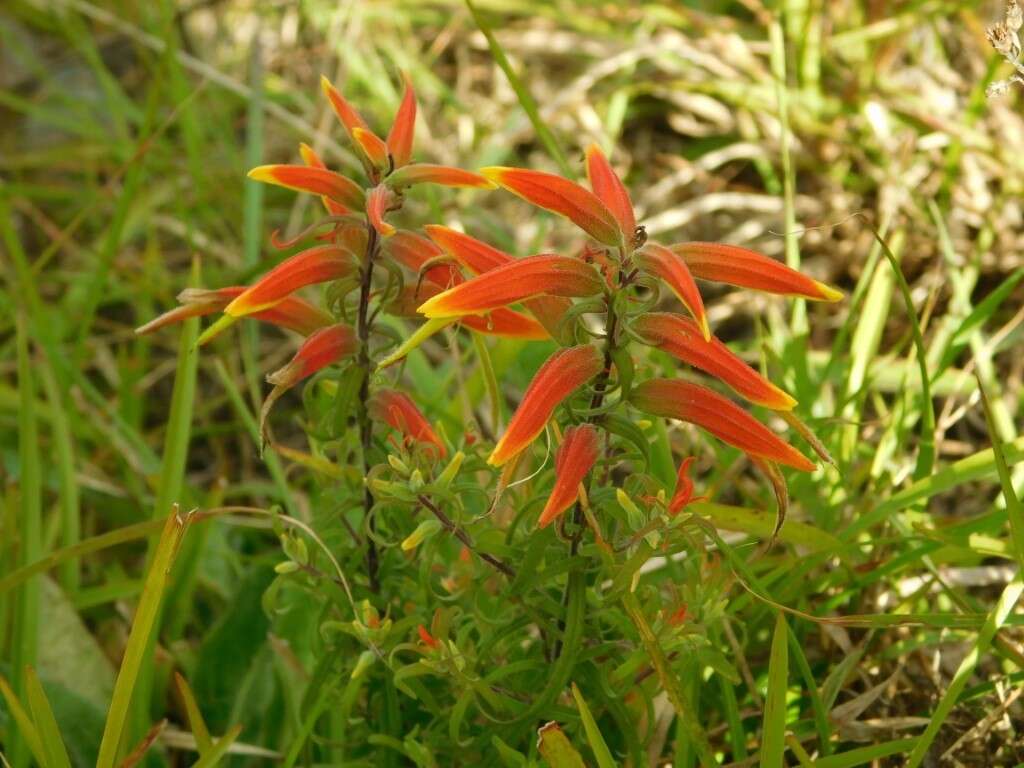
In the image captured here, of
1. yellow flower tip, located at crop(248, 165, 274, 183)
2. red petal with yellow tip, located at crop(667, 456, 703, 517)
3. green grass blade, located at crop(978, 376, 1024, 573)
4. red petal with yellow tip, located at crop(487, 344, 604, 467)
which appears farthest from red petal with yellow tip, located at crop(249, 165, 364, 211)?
green grass blade, located at crop(978, 376, 1024, 573)

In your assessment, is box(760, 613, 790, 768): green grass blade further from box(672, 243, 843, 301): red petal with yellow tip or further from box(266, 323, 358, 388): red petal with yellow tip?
box(266, 323, 358, 388): red petal with yellow tip

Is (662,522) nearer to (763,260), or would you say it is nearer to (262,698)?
(763,260)

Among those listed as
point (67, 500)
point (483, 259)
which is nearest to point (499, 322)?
point (483, 259)

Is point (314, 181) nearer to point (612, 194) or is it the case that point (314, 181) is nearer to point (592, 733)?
point (612, 194)

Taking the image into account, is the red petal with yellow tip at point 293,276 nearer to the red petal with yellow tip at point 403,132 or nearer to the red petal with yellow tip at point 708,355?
the red petal with yellow tip at point 403,132

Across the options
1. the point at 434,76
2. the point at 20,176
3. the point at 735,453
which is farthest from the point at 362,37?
the point at 735,453
